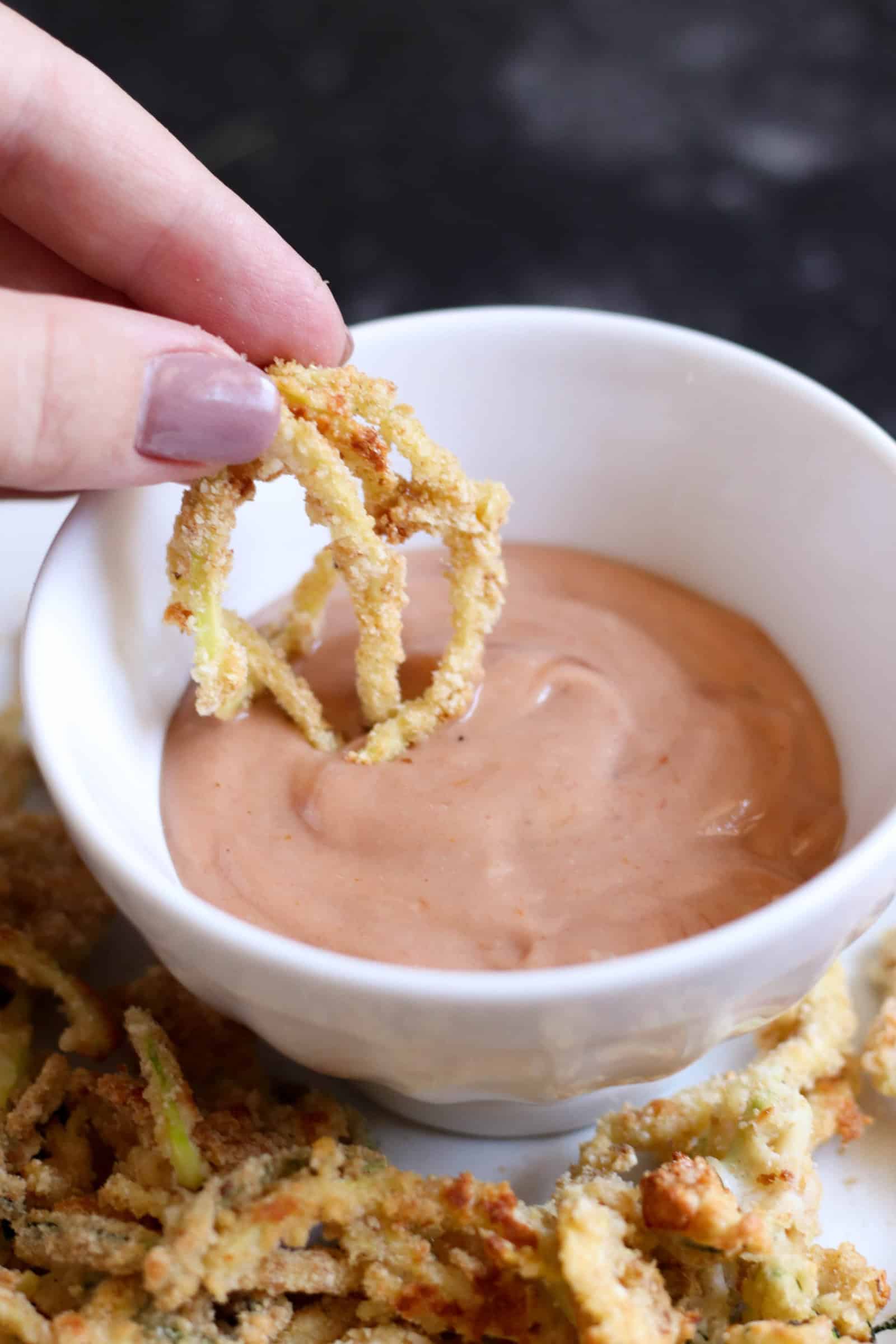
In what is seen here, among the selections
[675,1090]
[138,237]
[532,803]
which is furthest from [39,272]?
[675,1090]

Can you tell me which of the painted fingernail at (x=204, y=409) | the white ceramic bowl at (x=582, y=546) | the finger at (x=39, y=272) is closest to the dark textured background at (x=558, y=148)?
the white ceramic bowl at (x=582, y=546)

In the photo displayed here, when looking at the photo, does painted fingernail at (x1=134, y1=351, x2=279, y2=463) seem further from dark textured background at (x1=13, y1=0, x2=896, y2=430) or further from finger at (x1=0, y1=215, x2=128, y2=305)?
dark textured background at (x1=13, y1=0, x2=896, y2=430)

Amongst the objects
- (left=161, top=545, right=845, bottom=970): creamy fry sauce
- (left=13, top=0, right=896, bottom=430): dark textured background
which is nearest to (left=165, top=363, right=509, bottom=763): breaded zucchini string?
(left=161, top=545, right=845, bottom=970): creamy fry sauce

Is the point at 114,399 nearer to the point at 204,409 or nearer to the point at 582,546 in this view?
the point at 204,409

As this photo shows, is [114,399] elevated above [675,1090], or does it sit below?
above

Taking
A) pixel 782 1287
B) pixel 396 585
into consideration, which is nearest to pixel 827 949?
pixel 782 1287

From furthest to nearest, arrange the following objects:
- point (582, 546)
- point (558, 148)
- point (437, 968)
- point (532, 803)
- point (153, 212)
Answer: point (558, 148)
point (582, 546)
point (153, 212)
point (532, 803)
point (437, 968)
